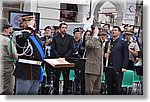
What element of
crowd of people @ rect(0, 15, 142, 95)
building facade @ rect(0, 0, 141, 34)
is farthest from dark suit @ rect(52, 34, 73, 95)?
building facade @ rect(0, 0, 141, 34)

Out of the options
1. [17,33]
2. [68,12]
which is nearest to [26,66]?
[17,33]

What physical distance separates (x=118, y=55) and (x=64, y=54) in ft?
1.69

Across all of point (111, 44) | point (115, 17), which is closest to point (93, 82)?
point (111, 44)

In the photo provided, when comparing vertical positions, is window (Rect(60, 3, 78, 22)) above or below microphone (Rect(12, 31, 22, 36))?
above

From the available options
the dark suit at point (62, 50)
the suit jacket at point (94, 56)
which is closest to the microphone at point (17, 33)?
the dark suit at point (62, 50)

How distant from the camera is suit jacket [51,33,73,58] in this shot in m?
2.85

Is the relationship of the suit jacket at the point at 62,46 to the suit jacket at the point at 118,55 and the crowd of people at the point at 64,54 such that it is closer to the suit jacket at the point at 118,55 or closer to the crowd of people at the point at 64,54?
the crowd of people at the point at 64,54

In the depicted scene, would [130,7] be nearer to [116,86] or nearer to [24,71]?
[116,86]

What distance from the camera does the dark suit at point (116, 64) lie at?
2.94 meters

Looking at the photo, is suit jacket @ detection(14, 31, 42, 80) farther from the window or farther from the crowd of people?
the window

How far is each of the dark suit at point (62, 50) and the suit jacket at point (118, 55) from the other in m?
0.36

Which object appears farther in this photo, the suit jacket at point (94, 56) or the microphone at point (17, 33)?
the suit jacket at point (94, 56)

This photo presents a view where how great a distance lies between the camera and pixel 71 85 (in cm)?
288

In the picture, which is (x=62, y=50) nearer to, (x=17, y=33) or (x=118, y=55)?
(x=17, y=33)
